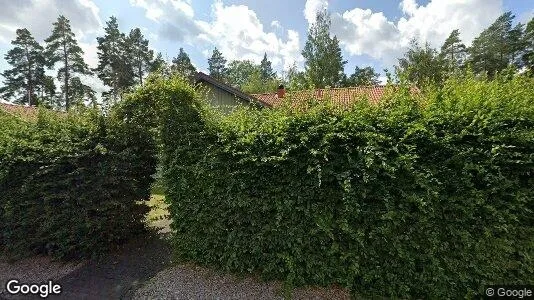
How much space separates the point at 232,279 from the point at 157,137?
7.81 ft

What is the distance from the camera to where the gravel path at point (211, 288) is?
12.6 feet

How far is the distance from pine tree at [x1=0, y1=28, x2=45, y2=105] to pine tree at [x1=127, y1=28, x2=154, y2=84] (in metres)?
9.39

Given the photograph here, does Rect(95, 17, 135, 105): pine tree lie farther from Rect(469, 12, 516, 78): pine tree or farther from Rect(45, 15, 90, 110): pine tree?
Rect(469, 12, 516, 78): pine tree

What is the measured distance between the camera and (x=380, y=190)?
11.4 ft

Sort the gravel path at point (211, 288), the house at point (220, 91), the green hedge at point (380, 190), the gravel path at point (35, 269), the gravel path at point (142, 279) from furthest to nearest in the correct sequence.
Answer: the house at point (220, 91), the gravel path at point (35, 269), the gravel path at point (142, 279), the gravel path at point (211, 288), the green hedge at point (380, 190)

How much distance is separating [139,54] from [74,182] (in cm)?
3604

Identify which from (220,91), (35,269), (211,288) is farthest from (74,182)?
(220,91)

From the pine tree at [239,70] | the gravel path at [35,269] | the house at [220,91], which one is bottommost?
the gravel path at [35,269]

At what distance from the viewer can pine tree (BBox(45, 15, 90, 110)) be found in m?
31.6

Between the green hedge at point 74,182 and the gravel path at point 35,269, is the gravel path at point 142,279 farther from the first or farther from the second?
the green hedge at point 74,182

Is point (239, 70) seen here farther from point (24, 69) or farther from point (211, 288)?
point (211, 288)

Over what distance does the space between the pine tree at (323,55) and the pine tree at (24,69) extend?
2956 centimetres

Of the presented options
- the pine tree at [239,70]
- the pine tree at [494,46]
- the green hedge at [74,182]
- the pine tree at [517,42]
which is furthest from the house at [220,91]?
the pine tree at [239,70]

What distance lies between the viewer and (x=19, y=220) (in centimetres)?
520
